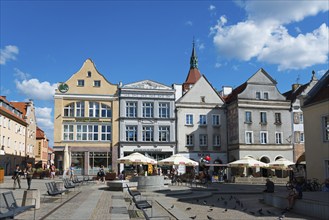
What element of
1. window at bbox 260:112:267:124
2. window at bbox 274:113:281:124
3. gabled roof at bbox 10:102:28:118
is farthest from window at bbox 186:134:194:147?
gabled roof at bbox 10:102:28:118

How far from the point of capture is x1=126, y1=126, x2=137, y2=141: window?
48562mm

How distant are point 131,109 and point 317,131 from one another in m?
25.8

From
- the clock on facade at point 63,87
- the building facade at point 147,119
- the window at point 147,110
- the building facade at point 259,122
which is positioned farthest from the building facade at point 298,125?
the clock on facade at point 63,87

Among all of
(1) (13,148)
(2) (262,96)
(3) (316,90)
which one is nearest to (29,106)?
(1) (13,148)

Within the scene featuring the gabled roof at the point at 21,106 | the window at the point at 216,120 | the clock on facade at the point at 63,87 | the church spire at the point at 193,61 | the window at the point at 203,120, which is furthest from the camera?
the church spire at the point at 193,61

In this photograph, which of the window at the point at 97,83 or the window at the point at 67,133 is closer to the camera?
the window at the point at 67,133

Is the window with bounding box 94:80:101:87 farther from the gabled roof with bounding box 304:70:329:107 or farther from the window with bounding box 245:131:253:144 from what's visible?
the gabled roof with bounding box 304:70:329:107

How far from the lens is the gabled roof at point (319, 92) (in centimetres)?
2913

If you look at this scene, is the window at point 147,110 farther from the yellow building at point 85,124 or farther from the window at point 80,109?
the window at point 80,109

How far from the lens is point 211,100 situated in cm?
5188

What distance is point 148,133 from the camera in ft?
161

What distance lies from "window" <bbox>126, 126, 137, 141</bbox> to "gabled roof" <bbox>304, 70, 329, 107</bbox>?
77.9ft

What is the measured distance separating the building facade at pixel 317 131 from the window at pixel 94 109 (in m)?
26.7

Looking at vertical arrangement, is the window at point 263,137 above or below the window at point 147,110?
below
